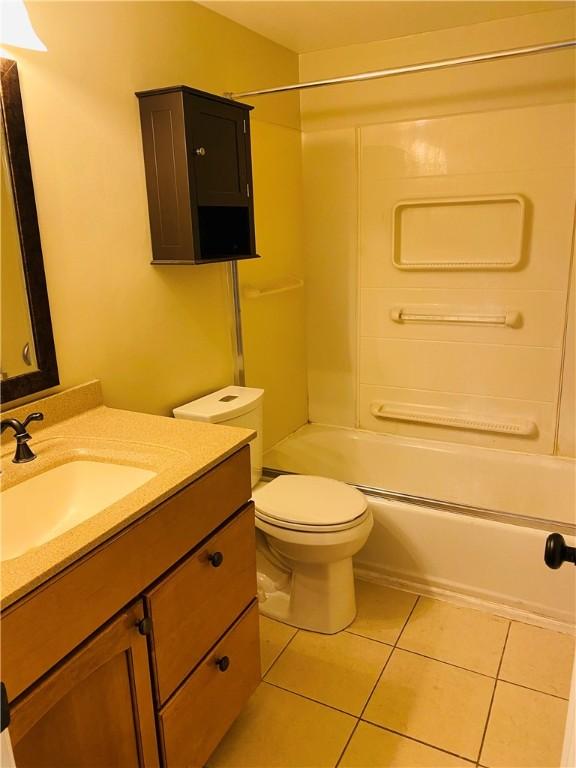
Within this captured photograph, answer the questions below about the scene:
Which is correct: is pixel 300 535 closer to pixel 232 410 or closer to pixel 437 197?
pixel 232 410

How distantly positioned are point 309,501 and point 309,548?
0.19 meters

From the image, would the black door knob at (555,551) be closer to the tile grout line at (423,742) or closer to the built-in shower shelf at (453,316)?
the tile grout line at (423,742)

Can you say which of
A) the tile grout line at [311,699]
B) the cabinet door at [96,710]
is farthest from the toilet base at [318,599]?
the cabinet door at [96,710]

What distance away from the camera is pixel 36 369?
4.97 feet

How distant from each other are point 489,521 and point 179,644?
4.15 ft

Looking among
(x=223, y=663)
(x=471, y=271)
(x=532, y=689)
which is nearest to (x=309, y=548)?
(x=223, y=663)

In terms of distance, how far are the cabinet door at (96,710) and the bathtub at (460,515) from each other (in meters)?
1.25

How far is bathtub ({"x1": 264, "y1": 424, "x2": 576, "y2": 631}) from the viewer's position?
206 centimetres

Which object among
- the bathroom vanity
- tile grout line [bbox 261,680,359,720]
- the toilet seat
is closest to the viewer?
the bathroom vanity

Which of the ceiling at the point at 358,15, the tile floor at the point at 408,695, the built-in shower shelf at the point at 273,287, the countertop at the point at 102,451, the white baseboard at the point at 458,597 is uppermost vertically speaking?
the ceiling at the point at 358,15

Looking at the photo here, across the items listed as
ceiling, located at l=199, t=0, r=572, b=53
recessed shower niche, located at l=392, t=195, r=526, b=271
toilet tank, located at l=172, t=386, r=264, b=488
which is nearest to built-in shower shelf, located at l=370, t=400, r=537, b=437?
recessed shower niche, located at l=392, t=195, r=526, b=271

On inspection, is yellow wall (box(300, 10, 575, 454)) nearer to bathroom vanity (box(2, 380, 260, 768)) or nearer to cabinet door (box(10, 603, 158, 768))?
bathroom vanity (box(2, 380, 260, 768))

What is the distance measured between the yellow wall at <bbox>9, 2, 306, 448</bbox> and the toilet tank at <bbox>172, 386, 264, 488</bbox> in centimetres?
8

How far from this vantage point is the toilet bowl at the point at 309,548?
6.41ft
